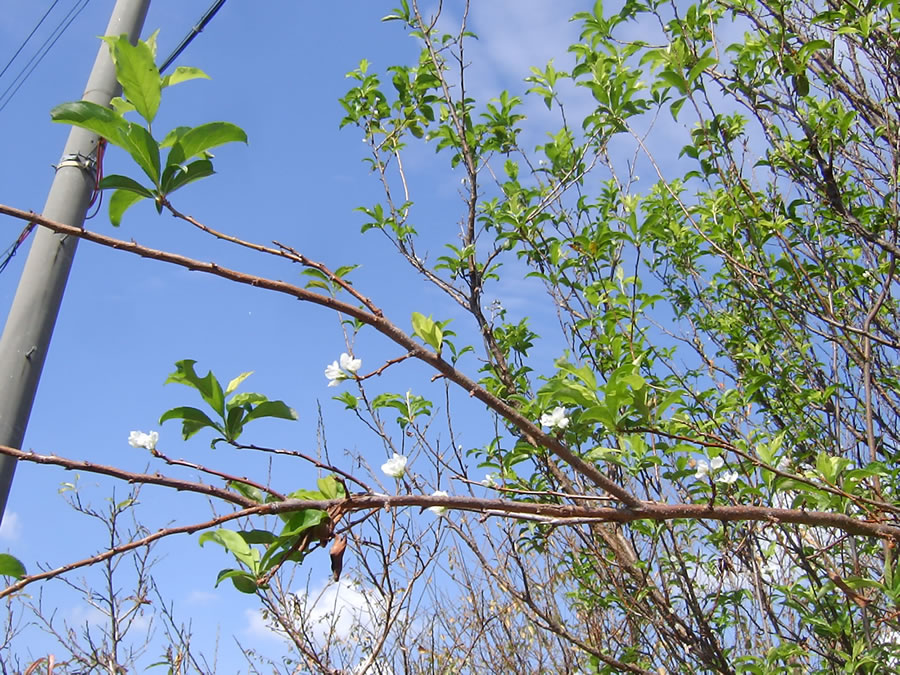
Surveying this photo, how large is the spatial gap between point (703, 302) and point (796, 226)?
2.19 ft

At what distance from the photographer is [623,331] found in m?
2.71

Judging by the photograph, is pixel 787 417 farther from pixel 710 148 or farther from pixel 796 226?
pixel 710 148

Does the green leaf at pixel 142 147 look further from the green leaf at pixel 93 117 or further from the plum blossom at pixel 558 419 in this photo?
the plum blossom at pixel 558 419

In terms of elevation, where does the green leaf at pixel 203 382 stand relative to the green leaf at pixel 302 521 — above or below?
above

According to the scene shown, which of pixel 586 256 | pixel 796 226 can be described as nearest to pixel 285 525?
pixel 586 256

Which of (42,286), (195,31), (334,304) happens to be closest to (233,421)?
(334,304)

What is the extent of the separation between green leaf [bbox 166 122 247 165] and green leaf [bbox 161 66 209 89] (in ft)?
0.39

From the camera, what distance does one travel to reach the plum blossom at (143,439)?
118 cm

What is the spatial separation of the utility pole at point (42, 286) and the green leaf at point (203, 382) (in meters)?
1.28

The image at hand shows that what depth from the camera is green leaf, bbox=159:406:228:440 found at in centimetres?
111

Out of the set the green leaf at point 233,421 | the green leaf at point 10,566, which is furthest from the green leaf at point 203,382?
the green leaf at point 10,566

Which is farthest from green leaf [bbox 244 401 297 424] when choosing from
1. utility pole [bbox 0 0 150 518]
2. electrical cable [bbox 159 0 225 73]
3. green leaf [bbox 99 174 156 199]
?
electrical cable [bbox 159 0 225 73]

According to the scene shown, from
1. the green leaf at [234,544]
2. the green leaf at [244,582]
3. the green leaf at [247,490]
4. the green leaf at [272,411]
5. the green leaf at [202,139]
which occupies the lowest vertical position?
the green leaf at [244,582]

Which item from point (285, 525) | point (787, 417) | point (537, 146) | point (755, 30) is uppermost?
point (755, 30)
